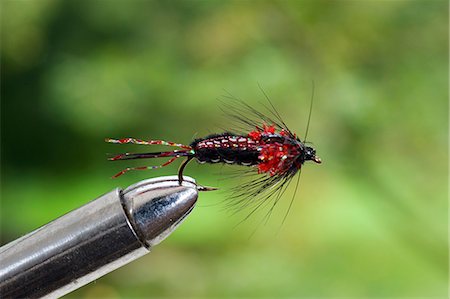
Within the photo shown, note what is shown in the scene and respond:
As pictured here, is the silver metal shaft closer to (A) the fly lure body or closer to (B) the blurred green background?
(A) the fly lure body

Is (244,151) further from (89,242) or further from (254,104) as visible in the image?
(254,104)

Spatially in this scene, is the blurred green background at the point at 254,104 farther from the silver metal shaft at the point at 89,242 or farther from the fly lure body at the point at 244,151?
→ the silver metal shaft at the point at 89,242

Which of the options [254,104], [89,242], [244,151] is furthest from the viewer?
[254,104]

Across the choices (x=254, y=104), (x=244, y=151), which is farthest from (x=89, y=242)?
(x=254, y=104)

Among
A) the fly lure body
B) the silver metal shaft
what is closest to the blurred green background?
the fly lure body

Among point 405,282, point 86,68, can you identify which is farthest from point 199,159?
point 86,68

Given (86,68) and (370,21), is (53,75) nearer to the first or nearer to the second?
(86,68)

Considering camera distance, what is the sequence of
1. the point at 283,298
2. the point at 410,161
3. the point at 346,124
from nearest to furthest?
the point at 283,298, the point at 346,124, the point at 410,161
